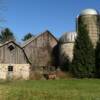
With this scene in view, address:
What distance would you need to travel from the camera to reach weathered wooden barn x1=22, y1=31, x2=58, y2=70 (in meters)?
57.6

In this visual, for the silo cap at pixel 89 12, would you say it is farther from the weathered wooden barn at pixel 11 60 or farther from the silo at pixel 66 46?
the weathered wooden barn at pixel 11 60

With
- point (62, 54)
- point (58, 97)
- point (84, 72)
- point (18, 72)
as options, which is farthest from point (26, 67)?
point (58, 97)

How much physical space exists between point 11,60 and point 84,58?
10.0m

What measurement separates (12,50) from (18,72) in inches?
116

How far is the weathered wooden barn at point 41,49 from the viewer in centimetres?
5756

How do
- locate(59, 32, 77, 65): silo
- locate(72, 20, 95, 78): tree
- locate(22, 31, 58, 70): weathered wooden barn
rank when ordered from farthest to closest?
locate(22, 31, 58, 70): weathered wooden barn, locate(59, 32, 77, 65): silo, locate(72, 20, 95, 78): tree

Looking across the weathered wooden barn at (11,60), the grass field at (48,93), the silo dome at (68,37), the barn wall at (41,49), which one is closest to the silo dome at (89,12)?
the silo dome at (68,37)

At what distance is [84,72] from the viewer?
46.7 meters

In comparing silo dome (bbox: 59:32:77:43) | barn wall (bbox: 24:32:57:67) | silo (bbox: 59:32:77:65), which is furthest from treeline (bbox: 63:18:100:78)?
barn wall (bbox: 24:32:57:67)

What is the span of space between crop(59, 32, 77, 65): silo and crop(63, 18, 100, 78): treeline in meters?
5.78

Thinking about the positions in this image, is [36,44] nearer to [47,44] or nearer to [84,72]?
[47,44]

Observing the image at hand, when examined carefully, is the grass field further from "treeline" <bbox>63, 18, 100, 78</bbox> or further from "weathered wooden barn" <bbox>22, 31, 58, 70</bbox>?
"weathered wooden barn" <bbox>22, 31, 58, 70</bbox>

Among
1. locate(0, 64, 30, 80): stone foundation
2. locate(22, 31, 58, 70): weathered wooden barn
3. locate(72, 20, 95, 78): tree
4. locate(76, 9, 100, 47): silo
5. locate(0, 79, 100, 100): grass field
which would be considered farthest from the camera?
locate(22, 31, 58, 70): weathered wooden barn

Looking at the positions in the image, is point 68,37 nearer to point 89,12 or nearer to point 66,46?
point 66,46
